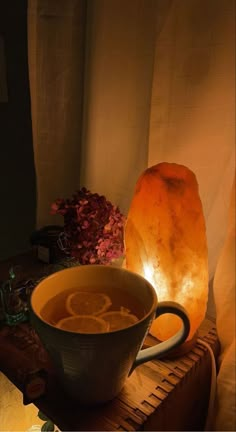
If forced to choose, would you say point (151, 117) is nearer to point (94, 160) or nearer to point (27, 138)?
point (94, 160)

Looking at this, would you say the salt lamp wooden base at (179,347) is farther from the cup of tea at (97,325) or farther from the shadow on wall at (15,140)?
the shadow on wall at (15,140)

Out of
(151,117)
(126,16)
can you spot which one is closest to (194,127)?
(151,117)

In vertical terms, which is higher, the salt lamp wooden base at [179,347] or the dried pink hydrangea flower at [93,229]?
the dried pink hydrangea flower at [93,229]

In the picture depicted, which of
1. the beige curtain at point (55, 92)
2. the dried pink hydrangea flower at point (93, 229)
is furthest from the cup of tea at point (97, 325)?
the beige curtain at point (55, 92)

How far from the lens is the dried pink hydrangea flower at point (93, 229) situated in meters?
0.82

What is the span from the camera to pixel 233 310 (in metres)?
0.65

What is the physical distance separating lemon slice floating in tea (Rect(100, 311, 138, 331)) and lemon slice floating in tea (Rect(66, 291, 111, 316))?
0.05 feet

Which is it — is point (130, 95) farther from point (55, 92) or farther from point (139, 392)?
point (139, 392)

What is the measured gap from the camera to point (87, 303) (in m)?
0.61

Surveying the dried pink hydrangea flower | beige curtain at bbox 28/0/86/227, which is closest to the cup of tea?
the dried pink hydrangea flower

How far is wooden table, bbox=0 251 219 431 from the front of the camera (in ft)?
1.84

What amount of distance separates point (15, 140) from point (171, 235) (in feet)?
2.26

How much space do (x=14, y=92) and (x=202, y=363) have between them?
0.86m

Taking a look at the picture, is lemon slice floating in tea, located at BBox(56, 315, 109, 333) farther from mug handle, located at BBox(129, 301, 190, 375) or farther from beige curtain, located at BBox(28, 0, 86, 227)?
beige curtain, located at BBox(28, 0, 86, 227)
